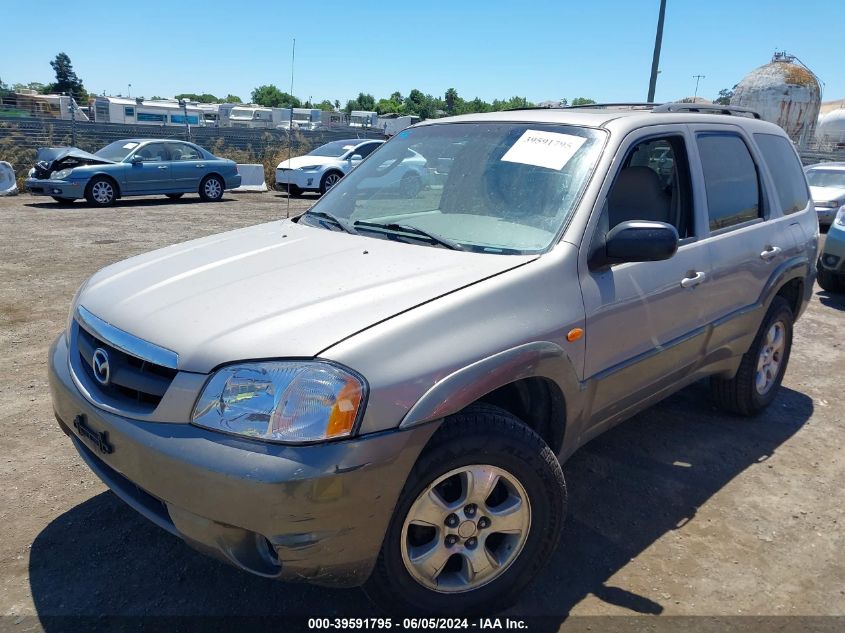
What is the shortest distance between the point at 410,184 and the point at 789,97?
38012mm

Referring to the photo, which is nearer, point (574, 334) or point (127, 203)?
point (574, 334)

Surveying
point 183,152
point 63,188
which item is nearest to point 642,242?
point 63,188

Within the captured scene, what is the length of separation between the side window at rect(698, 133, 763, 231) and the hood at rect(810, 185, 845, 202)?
10608 millimetres

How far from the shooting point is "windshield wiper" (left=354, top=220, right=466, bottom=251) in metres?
2.91

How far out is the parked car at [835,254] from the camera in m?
7.88

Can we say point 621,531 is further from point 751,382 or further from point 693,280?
point 751,382

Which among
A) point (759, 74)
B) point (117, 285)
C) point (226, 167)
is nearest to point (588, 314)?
point (117, 285)

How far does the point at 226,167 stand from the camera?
54.9ft

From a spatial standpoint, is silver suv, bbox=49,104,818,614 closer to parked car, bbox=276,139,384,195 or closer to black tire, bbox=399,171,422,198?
black tire, bbox=399,171,422,198

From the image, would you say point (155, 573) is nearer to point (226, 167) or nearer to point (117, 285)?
point (117, 285)

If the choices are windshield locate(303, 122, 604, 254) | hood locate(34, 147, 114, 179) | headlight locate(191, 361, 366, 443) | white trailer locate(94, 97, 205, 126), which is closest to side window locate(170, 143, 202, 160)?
hood locate(34, 147, 114, 179)

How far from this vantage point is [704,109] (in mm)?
4094

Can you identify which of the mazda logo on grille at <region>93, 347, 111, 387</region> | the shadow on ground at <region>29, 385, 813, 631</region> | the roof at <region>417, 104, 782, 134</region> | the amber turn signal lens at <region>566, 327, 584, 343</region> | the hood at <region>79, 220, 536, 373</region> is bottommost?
the shadow on ground at <region>29, 385, 813, 631</region>

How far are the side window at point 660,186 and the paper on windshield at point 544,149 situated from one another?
0.40 m
